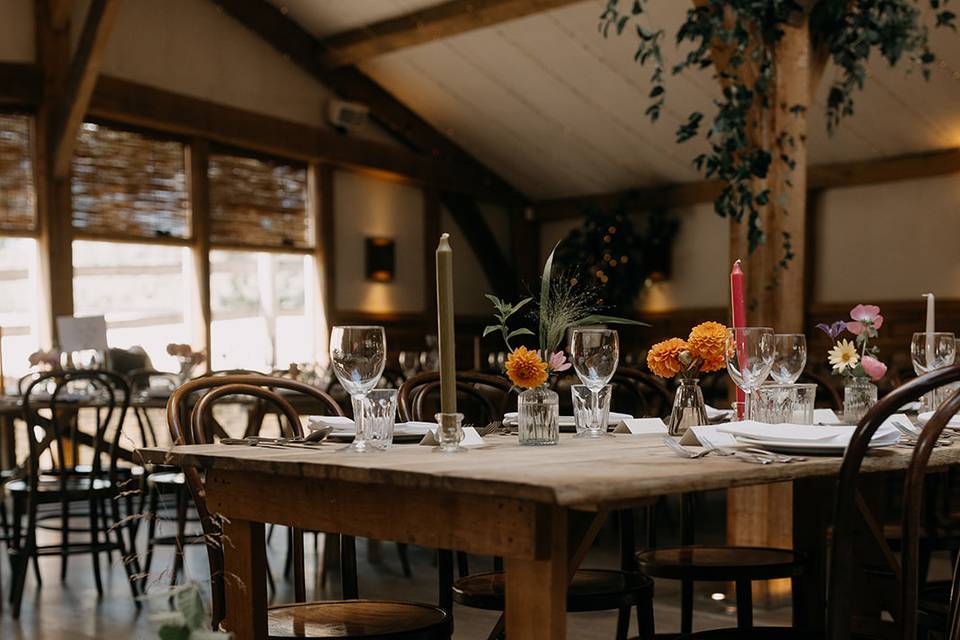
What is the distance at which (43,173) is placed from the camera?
7.86 m

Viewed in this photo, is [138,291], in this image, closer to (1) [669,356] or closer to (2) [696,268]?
(2) [696,268]

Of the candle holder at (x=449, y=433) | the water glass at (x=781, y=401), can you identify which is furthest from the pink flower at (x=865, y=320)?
the candle holder at (x=449, y=433)

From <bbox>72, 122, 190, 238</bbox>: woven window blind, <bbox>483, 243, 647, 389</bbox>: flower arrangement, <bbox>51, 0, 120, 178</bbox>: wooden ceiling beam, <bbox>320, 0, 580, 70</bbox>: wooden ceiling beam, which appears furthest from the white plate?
<bbox>72, 122, 190, 238</bbox>: woven window blind

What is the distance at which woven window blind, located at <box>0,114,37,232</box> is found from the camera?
305 inches

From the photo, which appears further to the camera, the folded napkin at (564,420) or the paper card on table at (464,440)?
the folded napkin at (564,420)

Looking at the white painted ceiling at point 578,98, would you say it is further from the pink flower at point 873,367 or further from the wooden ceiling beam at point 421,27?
the pink flower at point 873,367

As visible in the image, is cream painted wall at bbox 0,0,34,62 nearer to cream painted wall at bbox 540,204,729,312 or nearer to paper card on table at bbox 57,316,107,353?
paper card on table at bbox 57,316,107,353

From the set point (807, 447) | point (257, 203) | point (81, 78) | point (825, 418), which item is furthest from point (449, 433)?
point (257, 203)

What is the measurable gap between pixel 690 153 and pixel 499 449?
8.40 m

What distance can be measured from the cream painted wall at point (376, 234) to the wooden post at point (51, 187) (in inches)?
106

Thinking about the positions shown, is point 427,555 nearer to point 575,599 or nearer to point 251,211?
point 575,599

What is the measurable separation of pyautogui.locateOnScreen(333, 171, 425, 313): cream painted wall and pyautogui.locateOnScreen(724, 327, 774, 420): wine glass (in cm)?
Answer: 811

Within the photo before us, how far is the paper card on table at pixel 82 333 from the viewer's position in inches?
211

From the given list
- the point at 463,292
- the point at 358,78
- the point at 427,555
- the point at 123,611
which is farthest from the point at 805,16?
the point at 463,292
